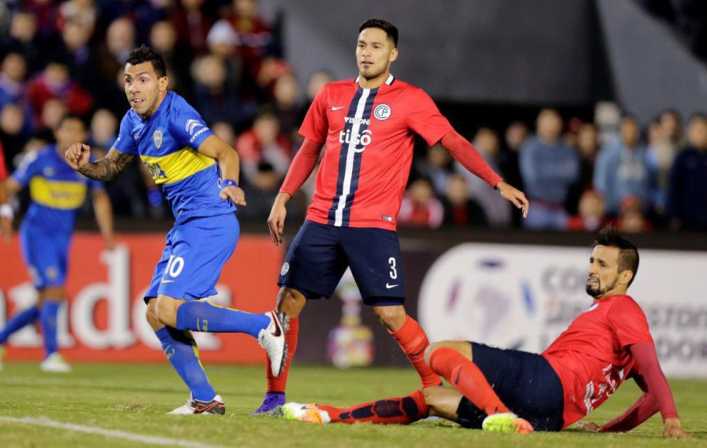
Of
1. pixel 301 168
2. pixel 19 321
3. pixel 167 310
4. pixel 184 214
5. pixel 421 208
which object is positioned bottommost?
pixel 19 321

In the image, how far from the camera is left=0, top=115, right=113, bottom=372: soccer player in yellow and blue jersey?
13805mm

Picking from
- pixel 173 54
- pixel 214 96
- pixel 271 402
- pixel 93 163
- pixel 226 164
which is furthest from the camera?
pixel 173 54

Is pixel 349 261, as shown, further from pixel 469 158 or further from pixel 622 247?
pixel 622 247

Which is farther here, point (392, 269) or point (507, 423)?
point (392, 269)

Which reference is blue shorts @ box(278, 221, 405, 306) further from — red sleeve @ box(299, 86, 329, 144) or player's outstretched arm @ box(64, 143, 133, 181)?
player's outstretched arm @ box(64, 143, 133, 181)

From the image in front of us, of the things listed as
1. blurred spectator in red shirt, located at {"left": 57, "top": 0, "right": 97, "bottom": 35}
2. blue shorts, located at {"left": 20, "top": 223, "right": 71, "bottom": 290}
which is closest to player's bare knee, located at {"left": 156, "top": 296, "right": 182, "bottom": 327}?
blue shorts, located at {"left": 20, "top": 223, "right": 71, "bottom": 290}

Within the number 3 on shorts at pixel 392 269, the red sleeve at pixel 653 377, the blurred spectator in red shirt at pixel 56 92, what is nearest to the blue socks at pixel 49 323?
the blurred spectator in red shirt at pixel 56 92

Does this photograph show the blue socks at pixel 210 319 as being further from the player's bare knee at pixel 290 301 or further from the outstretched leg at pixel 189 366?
the player's bare knee at pixel 290 301

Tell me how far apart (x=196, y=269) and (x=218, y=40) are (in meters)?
9.09

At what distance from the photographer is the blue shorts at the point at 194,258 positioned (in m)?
8.27

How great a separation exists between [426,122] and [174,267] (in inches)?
69.1

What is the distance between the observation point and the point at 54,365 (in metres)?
13.7

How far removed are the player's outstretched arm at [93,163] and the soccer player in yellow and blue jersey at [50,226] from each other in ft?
17.1

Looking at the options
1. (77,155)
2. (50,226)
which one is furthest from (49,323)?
(77,155)
